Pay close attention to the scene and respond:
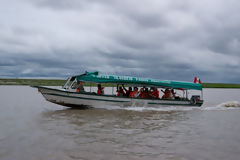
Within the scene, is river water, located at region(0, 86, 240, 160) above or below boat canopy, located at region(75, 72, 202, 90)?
below

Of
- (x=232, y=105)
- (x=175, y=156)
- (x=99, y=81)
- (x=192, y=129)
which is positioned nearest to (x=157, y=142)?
(x=175, y=156)

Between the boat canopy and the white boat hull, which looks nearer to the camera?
the white boat hull

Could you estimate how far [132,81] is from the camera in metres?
16.8

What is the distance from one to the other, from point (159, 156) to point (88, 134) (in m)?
3.27

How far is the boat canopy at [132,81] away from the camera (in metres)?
15.8

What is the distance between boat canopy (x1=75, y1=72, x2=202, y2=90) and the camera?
15792mm

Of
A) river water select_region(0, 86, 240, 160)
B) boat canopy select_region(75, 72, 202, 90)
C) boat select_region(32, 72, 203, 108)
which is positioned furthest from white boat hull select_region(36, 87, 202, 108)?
river water select_region(0, 86, 240, 160)

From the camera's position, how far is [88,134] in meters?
8.48

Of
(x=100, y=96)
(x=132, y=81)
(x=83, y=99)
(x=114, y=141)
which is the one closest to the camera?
(x=114, y=141)

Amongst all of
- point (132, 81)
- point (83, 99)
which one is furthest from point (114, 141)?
point (132, 81)

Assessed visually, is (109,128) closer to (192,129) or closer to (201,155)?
(192,129)

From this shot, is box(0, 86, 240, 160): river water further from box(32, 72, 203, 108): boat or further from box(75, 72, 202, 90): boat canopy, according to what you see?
box(75, 72, 202, 90): boat canopy

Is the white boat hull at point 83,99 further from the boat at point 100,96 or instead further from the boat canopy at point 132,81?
the boat canopy at point 132,81

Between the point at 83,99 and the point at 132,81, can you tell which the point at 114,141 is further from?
the point at 132,81
